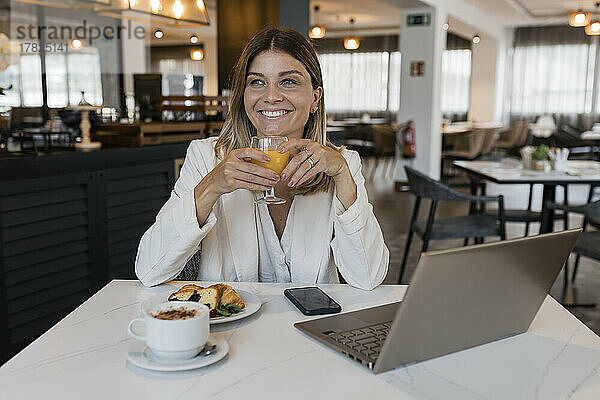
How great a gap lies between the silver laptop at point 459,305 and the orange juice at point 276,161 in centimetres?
43

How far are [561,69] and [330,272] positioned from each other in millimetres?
13606

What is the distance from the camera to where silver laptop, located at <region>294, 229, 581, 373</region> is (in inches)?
34.8

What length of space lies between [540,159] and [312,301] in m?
3.28

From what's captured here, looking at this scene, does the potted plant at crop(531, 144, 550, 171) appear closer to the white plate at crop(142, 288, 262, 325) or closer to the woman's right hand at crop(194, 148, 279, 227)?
the woman's right hand at crop(194, 148, 279, 227)

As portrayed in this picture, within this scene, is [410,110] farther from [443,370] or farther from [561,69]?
[443,370]

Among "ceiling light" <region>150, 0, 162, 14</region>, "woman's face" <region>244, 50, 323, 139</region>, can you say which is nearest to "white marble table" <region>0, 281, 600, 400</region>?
"woman's face" <region>244, 50, 323, 139</region>

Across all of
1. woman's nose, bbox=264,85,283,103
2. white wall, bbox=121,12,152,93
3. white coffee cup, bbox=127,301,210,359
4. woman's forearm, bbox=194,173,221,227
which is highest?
white wall, bbox=121,12,152,93

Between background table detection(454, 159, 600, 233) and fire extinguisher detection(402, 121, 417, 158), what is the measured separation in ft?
14.3

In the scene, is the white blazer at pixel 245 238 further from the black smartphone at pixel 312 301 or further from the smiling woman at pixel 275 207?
the black smartphone at pixel 312 301

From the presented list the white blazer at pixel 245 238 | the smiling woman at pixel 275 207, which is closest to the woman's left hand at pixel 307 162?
the smiling woman at pixel 275 207

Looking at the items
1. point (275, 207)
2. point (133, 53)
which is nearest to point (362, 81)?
point (133, 53)

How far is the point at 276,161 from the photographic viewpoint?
1.48 m

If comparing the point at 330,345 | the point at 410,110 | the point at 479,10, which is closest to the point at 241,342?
the point at 330,345

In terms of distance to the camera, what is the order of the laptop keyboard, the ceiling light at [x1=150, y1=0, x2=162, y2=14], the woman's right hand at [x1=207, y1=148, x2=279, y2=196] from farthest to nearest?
the ceiling light at [x1=150, y1=0, x2=162, y2=14] → the woman's right hand at [x1=207, y1=148, x2=279, y2=196] → the laptop keyboard
